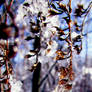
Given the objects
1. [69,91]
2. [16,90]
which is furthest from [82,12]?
[16,90]

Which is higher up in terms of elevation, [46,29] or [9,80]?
[46,29]

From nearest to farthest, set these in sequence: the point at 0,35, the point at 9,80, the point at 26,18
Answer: the point at 0,35 < the point at 9,80 < the point at 26,18

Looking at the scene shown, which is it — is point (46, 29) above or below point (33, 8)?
below

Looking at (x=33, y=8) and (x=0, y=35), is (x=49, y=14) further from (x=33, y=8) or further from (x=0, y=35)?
(x=0, y=35)

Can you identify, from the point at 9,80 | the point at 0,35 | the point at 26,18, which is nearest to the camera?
the point at 0,35

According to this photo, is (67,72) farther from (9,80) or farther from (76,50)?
(9,80)

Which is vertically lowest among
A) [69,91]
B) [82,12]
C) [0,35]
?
[69,91]

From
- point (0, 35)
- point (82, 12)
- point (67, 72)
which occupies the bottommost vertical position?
point (67, 72)

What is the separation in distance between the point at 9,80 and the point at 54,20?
0.34 meters

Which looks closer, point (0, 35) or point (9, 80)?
point (0, 35)

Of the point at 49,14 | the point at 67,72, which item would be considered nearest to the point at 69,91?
the point at 67,72

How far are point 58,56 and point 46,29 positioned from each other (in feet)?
0.46

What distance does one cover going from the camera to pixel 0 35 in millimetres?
297

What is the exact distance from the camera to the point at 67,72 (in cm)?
58
